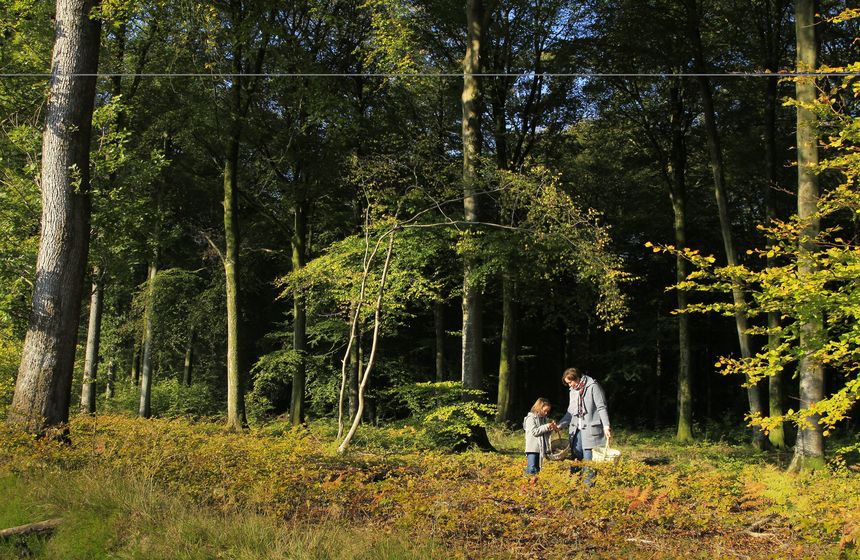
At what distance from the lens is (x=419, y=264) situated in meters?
13.1

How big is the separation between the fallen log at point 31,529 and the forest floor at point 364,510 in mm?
71

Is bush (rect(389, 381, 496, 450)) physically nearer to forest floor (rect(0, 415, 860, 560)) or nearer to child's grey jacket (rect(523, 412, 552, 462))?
child's grey jacket (rect(523, 412, 552, 462))

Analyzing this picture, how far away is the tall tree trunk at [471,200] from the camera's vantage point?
12375 millimetres

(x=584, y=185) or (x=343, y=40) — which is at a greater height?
(x=343, y=40)

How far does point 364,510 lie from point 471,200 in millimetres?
7712

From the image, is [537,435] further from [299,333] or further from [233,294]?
[299,333]

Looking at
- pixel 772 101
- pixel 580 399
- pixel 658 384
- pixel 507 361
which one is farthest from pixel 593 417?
pixel 658 384

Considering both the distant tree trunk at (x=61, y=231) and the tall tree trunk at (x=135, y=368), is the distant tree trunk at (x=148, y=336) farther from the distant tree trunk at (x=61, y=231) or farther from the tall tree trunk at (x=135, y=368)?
the distant tree trunk at (x=61, y=231)

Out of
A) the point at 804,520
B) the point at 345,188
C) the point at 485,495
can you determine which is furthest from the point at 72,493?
the point at 345,188

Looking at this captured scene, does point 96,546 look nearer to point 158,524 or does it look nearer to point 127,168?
point 158,524

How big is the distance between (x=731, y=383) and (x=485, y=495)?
2708 centimetres

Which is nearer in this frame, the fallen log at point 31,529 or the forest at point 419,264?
the fallen log at point 31,529

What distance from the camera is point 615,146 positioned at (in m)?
25.8

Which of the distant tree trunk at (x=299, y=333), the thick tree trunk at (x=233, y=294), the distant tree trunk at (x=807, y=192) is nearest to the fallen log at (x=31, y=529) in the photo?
the thick tree trunk at (x=233, y=294)
